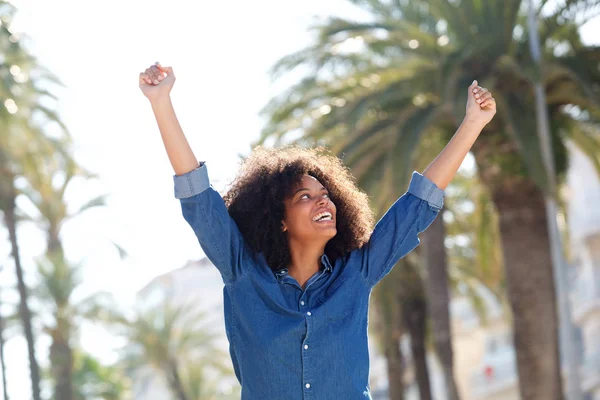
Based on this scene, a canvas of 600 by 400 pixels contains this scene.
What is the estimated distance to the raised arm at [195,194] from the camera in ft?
11.5

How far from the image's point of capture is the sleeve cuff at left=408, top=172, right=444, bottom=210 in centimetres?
381

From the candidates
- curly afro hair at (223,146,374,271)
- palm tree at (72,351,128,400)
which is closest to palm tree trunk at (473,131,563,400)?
curly afro hair at (223,146,374,271)

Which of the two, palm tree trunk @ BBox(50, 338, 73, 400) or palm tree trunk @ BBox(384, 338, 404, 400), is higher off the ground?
palm tree trunk @ BBox(50, 338, 73, 400)

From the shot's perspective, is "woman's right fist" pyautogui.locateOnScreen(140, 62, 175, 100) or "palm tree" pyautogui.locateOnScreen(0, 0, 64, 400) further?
"palm tree" pyautogui.locateOnScreen(0, 0, 64, 400)

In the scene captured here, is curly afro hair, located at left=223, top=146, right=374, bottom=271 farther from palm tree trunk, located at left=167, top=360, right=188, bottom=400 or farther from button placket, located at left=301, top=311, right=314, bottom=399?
palm tree trunk, located at left=167, top=360, right=188, bottom=400

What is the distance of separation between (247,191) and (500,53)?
1162cm

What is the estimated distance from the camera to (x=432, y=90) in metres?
15.1

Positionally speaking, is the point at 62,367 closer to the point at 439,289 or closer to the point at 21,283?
the point at 21,283

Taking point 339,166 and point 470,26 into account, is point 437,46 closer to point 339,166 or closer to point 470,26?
point 470,26

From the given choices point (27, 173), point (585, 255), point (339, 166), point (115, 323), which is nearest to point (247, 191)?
Answer: point (339, 166)

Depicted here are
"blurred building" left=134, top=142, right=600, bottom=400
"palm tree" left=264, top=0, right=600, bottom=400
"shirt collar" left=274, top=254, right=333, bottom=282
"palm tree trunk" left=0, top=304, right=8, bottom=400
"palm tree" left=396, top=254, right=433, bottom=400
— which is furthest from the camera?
"blurred building" left=134, top=142, right=600, bottom=400

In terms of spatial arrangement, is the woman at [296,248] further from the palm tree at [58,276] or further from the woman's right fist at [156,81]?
the palm tree at [58,276]

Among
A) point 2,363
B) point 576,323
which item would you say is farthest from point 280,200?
point 576,323

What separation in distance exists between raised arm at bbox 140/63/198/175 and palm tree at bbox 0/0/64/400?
39.7 feet
